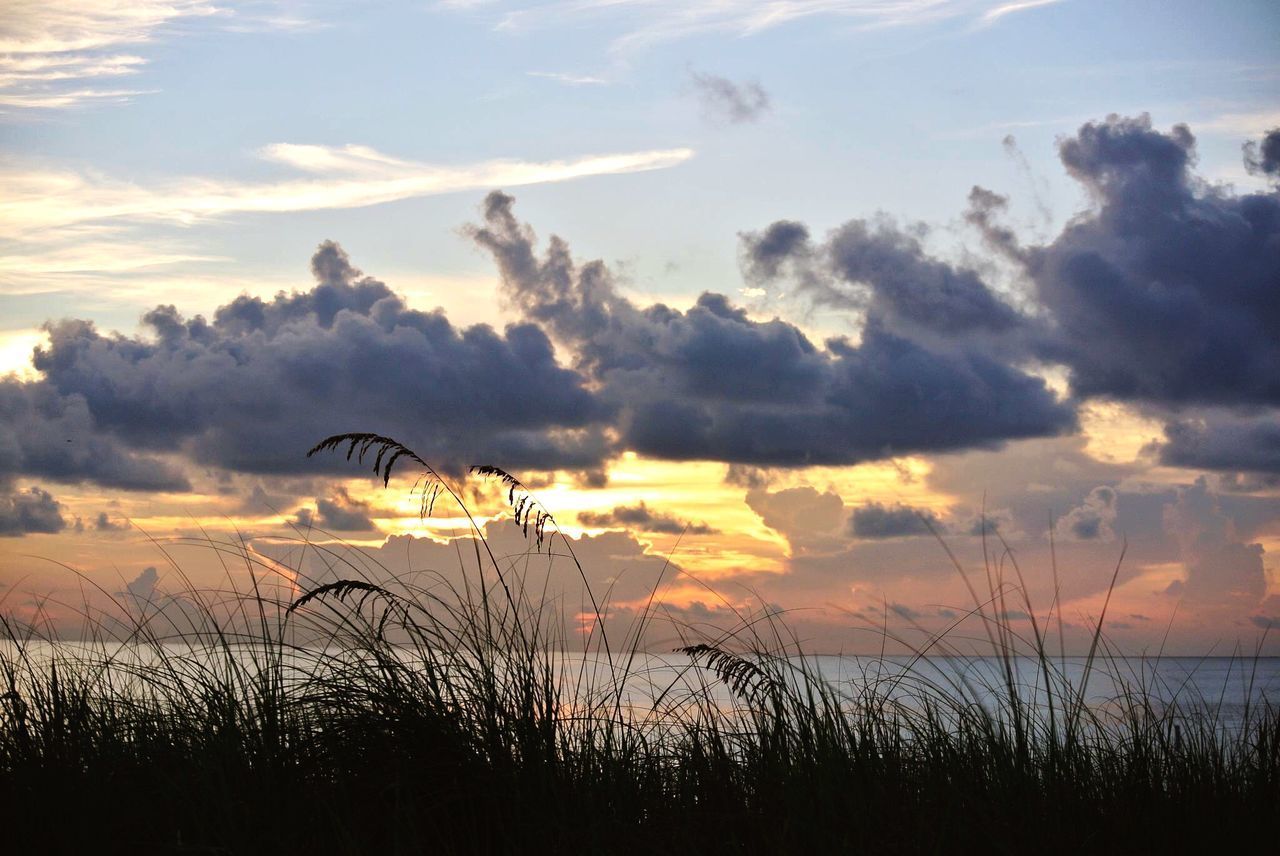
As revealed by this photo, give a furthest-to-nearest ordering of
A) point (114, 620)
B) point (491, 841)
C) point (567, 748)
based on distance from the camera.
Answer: point (114, 620)
point (567, 748)
point (491, 841)

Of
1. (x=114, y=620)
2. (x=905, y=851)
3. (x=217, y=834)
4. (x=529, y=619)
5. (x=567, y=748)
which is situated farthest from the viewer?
(x=114, y=620)

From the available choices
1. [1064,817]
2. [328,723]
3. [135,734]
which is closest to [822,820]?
[1064,817]

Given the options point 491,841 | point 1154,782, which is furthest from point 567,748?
point 1154,782

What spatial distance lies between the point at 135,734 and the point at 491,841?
2160 millimetres

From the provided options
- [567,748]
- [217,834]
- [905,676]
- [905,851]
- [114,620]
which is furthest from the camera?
[114,620]

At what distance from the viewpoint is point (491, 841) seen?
5.18 meters

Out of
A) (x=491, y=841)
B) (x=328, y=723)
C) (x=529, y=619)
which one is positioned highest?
(x=529, y=619)

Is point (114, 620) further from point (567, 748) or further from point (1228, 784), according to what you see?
point (1228, 784)

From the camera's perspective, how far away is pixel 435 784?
528 centimetres

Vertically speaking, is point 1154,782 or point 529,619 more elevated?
point 529,619

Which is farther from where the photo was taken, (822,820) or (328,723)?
(328,723)

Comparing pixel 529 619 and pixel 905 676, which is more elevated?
pixel 529 619

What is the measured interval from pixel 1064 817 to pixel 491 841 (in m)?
2.47

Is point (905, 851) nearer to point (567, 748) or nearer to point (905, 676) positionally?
point (567, 748)
